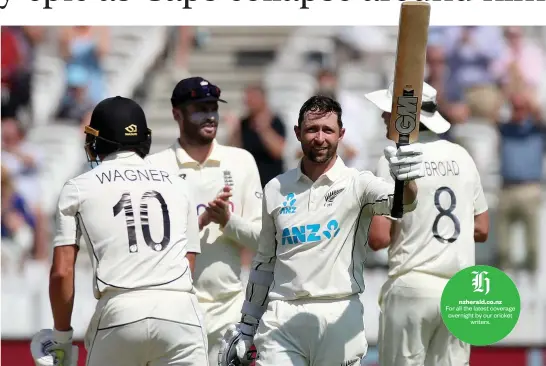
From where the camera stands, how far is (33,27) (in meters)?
11.6

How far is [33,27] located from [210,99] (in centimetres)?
562

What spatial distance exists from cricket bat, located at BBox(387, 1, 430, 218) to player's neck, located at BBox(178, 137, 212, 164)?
1862 mm

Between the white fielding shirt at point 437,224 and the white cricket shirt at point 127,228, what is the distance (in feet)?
5.14

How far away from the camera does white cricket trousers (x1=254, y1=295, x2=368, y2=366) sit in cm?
504

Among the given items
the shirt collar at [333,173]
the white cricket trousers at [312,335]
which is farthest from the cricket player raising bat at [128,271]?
the shirt collar at [333,173]

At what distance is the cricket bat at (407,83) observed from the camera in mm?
4676

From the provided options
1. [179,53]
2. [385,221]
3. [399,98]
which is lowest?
[385,221]

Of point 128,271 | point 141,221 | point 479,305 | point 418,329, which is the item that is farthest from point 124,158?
point 479,305

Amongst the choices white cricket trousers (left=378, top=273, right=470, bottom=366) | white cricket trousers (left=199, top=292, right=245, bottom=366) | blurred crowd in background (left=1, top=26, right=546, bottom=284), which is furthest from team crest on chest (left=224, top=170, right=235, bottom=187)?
blurred crowd in background (left=1, top=26, right=546, bottom=284)

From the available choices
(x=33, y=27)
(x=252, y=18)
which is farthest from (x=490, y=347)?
(x=33, y=27)

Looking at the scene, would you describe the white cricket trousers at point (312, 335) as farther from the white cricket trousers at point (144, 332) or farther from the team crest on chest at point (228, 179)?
the team crest on chest at point (228, 179)

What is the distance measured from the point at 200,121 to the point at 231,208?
502 millimetres

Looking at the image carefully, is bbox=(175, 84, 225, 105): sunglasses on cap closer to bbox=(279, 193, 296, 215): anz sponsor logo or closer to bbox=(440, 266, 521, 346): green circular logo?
bbox=(279, 193, 296, 215): anz sponsor logo

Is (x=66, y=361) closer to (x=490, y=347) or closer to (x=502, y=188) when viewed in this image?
(x=490, y=347)
